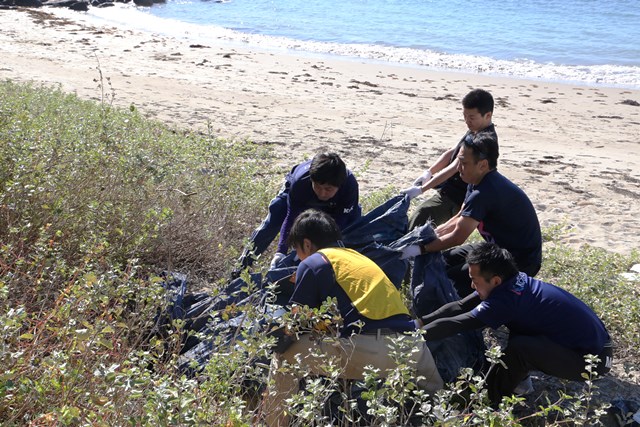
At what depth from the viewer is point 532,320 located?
3.63 metres

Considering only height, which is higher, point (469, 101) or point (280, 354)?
point (469, 101)

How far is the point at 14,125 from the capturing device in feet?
14.9

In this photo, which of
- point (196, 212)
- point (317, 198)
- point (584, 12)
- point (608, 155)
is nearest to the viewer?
point (317, 198)

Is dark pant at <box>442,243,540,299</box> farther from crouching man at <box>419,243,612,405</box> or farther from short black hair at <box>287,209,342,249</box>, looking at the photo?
short black hair at <box>287,209,342,249</box>

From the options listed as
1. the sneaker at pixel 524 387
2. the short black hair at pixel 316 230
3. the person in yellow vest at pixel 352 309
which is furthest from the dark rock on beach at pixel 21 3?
the sneaker at pixel 524 387

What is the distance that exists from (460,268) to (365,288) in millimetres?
1179

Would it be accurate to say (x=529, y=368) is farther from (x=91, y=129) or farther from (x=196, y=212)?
(x=91, y=129)

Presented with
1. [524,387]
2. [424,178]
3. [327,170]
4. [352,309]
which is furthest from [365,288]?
[424,178]

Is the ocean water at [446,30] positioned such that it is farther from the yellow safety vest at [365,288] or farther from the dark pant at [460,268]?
the yellow safety vest at [365,288]

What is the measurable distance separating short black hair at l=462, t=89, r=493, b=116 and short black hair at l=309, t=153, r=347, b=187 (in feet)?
4.54

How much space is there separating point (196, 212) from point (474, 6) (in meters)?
24.5

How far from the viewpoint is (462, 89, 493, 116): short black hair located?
16.3ft

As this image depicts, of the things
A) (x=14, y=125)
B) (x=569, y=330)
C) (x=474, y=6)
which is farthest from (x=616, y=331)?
(x=474, y=6)

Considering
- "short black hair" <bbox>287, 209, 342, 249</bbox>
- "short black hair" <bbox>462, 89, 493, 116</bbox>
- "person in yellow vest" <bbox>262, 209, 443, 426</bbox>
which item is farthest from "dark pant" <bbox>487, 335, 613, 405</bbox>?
"short black hair" <bbox>462, 89, 493, 116</bbox>
